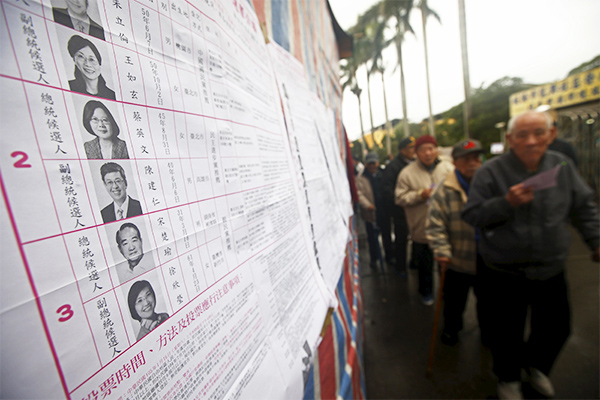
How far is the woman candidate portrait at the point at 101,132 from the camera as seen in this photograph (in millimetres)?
232

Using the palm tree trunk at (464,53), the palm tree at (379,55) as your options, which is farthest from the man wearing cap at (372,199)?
the palm tree at (379,55)

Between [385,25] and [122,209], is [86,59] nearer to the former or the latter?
[122,209]

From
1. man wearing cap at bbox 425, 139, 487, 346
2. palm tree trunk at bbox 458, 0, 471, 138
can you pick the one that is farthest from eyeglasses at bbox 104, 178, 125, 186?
palm tree trunk at bbox 458, 0, 471, 138

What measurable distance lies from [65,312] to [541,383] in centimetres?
254

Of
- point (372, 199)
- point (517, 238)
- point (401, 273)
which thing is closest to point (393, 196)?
point (372, 199)

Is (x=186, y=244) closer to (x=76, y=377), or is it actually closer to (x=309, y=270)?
(x=76, y=377)

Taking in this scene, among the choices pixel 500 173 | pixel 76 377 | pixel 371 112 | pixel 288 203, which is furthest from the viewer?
pixel 371 112

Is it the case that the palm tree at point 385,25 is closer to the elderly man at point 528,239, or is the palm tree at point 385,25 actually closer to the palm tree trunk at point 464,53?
the palm tree trunk at point 464,53

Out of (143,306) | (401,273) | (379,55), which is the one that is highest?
(379,55)

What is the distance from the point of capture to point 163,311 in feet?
0.89

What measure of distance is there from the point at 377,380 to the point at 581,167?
849cm

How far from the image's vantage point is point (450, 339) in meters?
2.22

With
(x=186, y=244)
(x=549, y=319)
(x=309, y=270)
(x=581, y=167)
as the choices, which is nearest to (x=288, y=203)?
Result: (x=309, y=270)

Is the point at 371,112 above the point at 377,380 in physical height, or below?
above
